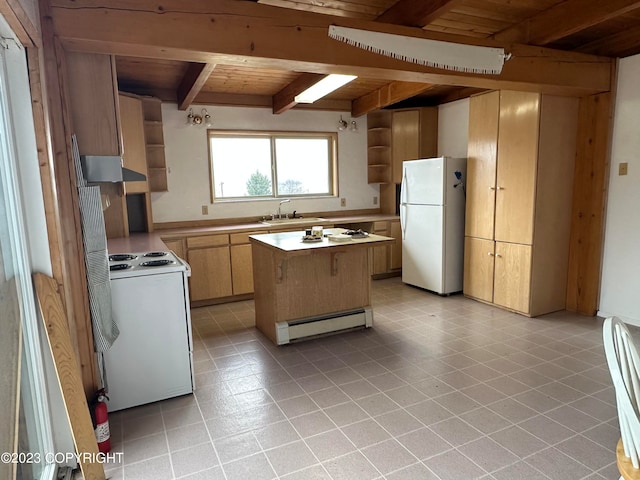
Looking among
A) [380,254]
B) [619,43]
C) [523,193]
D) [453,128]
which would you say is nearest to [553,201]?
[523,193]

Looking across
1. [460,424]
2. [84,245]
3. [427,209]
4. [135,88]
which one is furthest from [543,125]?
[135,88]

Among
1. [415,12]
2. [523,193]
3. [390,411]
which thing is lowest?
[390,411]

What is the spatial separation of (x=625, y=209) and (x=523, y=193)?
867 millimetres

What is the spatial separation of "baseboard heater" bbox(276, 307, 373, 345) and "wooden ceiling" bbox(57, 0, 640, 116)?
202 cm

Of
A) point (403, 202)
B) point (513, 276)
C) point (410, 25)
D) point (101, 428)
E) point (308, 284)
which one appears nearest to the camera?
point (101, 428)

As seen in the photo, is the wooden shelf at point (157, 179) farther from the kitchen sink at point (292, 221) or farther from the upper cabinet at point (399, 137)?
the upper cabinet at point (399, 137)

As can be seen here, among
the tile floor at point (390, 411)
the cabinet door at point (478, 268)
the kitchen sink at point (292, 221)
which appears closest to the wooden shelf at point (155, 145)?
the kitchen sink at point (292, 221)

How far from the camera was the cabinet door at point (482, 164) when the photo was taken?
4129mm

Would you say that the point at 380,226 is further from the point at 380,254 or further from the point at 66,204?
the point at 66,204

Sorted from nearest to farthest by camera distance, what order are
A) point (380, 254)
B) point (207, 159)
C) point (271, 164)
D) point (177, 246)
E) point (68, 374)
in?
point (68, 374) → point (177, 246) → point (207, 159) → point (271, 164) → point (380, 254)

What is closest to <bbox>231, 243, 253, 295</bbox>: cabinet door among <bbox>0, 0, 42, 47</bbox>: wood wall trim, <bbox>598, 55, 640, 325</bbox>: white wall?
<bbox>0, 0, 42, 47</bbox>: wood wall trim

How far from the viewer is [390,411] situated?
95.2 inches

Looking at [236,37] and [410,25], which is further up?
[410,25]

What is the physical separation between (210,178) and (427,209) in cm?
270
